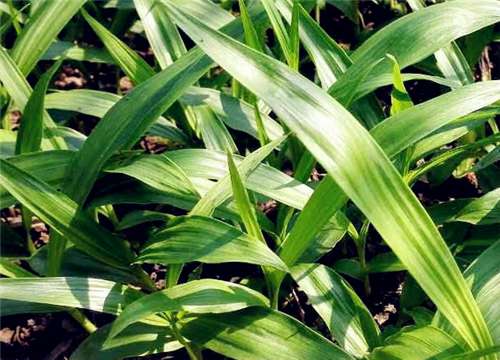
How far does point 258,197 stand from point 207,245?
234 mm

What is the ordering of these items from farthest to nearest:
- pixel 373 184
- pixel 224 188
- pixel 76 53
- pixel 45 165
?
pixel 76 53, pixel 45 165, pixel 224 188, pixel 373 184

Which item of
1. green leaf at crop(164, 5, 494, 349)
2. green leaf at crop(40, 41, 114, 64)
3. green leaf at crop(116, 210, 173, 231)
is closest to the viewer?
green leaf at crop(164, 5, 494, 349)

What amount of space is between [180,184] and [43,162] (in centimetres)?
22

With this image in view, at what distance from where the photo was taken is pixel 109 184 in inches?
48.1

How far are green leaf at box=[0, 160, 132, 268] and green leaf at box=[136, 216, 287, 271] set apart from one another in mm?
102

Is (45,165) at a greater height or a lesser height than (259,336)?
greater

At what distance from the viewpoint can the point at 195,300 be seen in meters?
1.01

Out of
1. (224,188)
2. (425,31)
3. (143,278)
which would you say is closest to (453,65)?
(425,31)

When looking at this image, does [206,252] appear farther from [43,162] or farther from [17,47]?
[17,47]

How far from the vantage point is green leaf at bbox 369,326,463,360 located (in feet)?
3.13

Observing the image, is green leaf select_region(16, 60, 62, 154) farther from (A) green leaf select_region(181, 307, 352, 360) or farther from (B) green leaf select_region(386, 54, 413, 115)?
(B) green leaf select_region(386, 54, 413, 115)

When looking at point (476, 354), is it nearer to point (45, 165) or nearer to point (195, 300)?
point (195, 300)

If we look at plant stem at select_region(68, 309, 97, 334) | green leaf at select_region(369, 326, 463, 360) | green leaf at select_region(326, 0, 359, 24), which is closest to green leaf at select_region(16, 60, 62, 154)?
plant stem at select_region(68, 309, 97, 334)

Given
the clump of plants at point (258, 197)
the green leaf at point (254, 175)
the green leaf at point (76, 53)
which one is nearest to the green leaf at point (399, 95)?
the clump of plants at point (258, 197)
